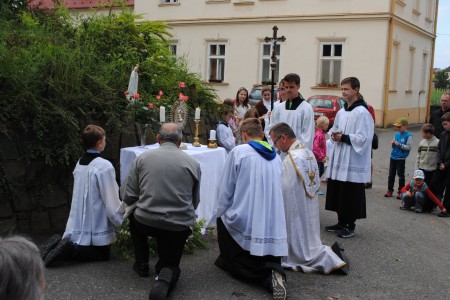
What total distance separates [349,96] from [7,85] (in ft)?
13.7

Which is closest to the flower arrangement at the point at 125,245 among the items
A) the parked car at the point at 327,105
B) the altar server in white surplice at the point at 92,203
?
the altar server in white surplice at the point at 92,203

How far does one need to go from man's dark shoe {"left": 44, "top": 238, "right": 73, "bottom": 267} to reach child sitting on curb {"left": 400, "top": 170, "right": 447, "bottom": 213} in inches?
225

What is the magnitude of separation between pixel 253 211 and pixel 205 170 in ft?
5.50

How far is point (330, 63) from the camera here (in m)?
24.2

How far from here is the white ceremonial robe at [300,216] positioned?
5477 mm

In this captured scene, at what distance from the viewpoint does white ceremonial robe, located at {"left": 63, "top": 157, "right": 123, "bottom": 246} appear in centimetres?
533

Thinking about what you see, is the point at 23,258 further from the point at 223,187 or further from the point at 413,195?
the point at 413,195

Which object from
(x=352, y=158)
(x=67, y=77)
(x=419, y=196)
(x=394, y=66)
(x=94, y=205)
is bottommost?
(x=419, y=196)

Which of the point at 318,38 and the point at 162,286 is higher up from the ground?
the point at 318,38

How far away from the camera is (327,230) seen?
7.14m

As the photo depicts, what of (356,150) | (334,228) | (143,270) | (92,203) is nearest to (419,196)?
(334,228)

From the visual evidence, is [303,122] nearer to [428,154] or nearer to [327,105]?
[428,154]

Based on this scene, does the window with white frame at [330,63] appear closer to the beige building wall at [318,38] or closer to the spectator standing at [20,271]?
the beige building wall at [318,38]

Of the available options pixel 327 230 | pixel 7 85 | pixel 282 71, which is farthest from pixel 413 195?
pixel 282 71
